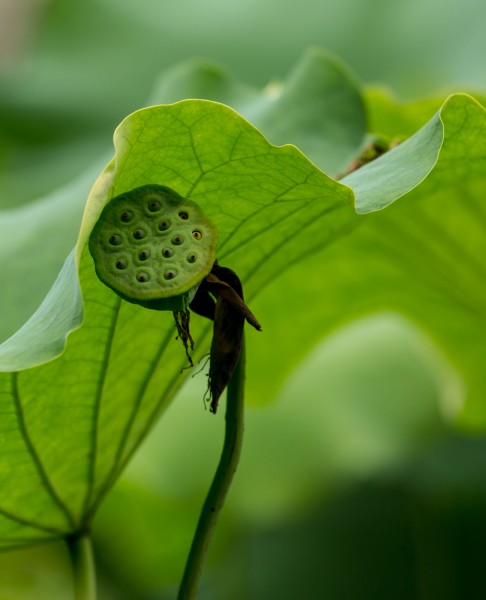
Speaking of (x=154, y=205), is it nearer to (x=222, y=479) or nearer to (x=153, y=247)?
(x=153, y=247)

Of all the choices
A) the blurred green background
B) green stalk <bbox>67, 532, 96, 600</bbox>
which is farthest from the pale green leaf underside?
the blurred green background

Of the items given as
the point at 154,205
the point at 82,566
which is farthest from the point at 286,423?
the point at 154,205

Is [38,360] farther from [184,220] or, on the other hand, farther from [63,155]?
[63,155]

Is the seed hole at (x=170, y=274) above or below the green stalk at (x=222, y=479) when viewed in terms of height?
above

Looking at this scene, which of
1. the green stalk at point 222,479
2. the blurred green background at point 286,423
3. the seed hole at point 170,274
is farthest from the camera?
the blurred green background at point 286,423

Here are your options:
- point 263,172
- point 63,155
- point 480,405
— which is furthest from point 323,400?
point 263,172

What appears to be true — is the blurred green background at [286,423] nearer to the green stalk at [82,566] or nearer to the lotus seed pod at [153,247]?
the green stalk at [82,566]

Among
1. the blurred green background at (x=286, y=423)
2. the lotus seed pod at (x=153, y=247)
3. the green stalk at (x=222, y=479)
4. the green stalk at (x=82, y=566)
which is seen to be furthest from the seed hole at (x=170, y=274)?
the blurred green background at (x=286, y=423)
